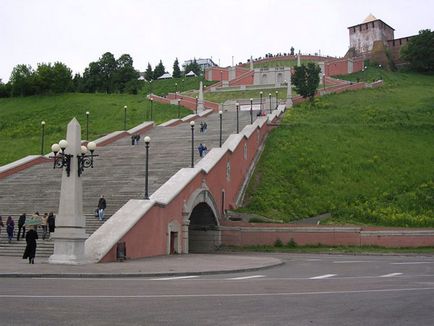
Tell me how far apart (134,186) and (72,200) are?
9787 mm

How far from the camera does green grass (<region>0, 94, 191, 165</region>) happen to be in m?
54.1

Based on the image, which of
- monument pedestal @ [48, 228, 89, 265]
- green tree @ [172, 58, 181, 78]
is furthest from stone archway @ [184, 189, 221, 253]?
green tree @ [172, 58, 181, 78]

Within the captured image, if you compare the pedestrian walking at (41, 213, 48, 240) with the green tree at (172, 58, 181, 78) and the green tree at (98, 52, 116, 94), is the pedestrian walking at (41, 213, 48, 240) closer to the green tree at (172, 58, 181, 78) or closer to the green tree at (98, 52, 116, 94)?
the green tree at (98, 52, 116, 94)

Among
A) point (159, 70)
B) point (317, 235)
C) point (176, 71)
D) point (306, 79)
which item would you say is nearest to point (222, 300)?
point (317, 235)

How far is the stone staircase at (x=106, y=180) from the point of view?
86.7ft

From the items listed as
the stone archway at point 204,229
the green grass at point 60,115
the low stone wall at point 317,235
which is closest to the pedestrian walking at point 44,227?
the stone archway at point 204,229

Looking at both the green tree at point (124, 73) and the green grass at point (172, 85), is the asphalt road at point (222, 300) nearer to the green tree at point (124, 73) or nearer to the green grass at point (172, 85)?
the green tree at point (124, 73)

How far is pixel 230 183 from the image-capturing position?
3534 centimetres

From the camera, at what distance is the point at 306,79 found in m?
61.7

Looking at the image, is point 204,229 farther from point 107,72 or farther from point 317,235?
point 107,72

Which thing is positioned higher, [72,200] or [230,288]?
[72,200]

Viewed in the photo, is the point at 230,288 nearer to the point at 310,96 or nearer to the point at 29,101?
the point at 310,96

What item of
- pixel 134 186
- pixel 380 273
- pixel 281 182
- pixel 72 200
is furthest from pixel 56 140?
pixel 380 273

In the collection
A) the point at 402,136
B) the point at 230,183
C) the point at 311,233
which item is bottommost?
the point at 311,233
